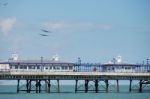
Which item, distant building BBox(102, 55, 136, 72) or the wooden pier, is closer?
the wooden pier

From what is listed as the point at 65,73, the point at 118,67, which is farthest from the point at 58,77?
the point at 118,67

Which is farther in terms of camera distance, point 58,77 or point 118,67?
point 118,67

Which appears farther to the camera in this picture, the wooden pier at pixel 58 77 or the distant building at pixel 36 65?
the distant building at pixel 36 65

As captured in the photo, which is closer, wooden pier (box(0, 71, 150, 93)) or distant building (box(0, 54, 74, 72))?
wooden pier (box(0, 71, 150, 93))

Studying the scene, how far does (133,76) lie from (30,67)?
22.1m

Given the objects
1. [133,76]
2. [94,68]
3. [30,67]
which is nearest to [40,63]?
[30,67]

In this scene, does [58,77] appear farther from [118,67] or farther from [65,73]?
[118,67]

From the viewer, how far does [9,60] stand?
13025 centimetres

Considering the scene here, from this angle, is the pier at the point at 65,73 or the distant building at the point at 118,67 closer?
the pier at the point at 65,73

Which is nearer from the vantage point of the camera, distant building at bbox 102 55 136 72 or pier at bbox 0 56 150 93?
pier at bbox 0 56 150 93

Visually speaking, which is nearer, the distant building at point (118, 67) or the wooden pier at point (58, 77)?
the wooden pier at point (58, 77)

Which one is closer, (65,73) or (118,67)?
(65,73)

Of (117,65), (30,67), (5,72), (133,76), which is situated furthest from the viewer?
(117,65)

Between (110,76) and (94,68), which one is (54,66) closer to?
(94,68)
